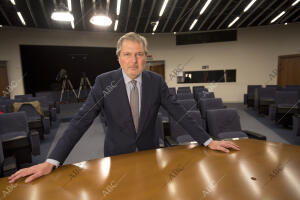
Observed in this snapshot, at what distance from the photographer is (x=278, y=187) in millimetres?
771

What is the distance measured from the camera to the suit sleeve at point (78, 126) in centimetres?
102

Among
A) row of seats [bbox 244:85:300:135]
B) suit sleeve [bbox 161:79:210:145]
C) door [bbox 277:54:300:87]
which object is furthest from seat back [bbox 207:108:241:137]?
door [bbox 277:54:300:87]

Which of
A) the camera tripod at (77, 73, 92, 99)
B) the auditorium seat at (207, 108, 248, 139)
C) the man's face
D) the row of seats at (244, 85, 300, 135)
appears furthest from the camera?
the camera tripod at (77, 73, 92, 99)

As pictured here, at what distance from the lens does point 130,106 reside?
1269 millimetres

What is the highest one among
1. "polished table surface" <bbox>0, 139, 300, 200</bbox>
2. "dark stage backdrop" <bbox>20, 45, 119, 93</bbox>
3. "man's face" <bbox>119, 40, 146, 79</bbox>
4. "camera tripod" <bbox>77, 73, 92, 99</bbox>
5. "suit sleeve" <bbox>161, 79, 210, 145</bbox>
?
"dark stage backdrop" <bbox>20, 45, 119, 93</bbox>

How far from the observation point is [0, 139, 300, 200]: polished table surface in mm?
748

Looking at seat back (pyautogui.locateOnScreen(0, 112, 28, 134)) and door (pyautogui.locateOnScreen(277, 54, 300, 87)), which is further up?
door (pyautogui.locateOnScreen(277, 54, 300, 87))

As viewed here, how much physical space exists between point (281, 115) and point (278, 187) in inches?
185

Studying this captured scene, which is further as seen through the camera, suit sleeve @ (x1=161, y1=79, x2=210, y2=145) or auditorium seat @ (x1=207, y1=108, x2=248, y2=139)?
auditorium seat @ (x1=207, y1=108, x2=248, y2=139)

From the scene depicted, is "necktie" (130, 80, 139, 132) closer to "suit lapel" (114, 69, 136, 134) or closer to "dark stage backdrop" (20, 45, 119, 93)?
"suit lapel" (114, 69, 136, 134)

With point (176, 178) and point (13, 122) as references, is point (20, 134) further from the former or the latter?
point (176, 178)

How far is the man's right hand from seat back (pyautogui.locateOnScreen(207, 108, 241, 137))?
8.10 ft

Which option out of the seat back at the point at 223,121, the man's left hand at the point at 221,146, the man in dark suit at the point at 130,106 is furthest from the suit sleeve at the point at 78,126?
the seat back at the point at 223,121

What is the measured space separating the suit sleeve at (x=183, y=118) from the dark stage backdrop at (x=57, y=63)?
9064 mm
